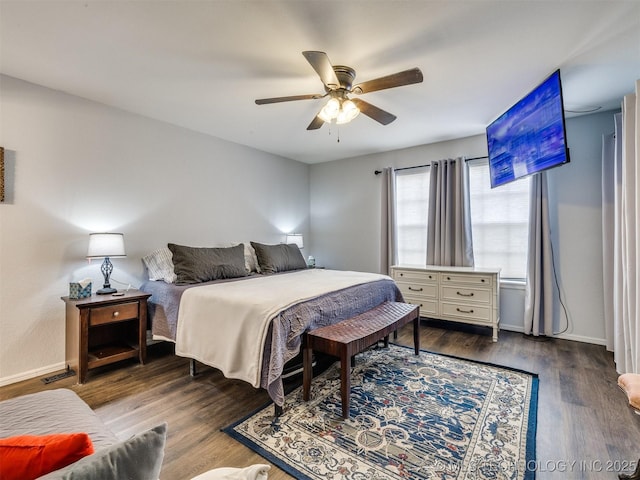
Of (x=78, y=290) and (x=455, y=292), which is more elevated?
(x=78, y=290)

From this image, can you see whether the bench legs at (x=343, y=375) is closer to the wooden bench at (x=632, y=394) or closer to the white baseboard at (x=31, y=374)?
the wooden bench at (x=632, y=394)

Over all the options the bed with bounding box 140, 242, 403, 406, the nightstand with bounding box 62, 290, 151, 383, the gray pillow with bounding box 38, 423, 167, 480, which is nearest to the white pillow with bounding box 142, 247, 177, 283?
the bed with bounding box 140, 242, 403, 406

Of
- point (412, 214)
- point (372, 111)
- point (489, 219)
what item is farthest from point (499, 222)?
A: point (372, 111)

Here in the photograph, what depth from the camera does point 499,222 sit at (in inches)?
152

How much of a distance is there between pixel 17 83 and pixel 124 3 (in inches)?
63.6

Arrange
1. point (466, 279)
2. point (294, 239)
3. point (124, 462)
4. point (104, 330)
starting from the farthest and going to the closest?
point (294, 239)
point (466, 279)
point (104, 330)
point (124, 462)

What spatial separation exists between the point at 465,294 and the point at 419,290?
1.81 ft

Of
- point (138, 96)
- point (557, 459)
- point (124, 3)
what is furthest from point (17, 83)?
point (557, 459)

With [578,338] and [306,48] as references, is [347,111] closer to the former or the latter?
[306,48]

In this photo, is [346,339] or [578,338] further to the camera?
[578,338]

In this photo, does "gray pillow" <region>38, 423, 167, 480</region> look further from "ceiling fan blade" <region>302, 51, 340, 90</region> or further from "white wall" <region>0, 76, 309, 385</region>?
"white wall" <region>0, 76, 309, 385</region>

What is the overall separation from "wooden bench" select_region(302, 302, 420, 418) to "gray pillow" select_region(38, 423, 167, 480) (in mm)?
1420

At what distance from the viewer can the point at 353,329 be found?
88.8 inches

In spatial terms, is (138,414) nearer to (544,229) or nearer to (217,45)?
(217,45)
